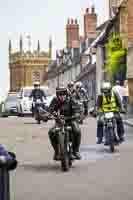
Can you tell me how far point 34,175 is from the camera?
13.6 m

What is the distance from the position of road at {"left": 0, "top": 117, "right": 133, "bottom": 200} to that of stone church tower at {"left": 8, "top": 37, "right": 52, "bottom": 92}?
166 m

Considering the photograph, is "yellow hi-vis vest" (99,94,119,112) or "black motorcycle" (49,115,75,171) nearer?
"black motorcycle" (49,115,75,171)

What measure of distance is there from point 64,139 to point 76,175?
1107 mm

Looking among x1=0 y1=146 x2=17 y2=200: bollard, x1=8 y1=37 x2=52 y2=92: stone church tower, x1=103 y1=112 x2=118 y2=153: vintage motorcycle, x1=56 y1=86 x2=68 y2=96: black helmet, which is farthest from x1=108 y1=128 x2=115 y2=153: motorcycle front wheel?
x1=8 y1=37 x2=52 y2=92: stone church tower

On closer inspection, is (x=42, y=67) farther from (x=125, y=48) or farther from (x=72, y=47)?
(x=125, y=48)

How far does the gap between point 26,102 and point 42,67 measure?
14586 cm

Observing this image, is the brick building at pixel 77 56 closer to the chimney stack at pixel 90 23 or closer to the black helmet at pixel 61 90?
the chimney stack at pixel 90 23

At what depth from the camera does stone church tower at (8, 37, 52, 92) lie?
7382 inches

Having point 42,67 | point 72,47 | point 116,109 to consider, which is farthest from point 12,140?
point 42,67

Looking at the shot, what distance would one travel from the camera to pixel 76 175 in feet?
44.3

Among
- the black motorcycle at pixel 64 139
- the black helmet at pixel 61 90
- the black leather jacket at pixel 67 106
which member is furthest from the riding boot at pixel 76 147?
the black helmet at pixel 61 90

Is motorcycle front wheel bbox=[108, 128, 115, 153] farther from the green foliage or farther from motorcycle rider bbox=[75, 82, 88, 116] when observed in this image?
the green foliage

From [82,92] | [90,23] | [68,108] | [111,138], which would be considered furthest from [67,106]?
[90,23]

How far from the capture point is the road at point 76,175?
10.9 m
